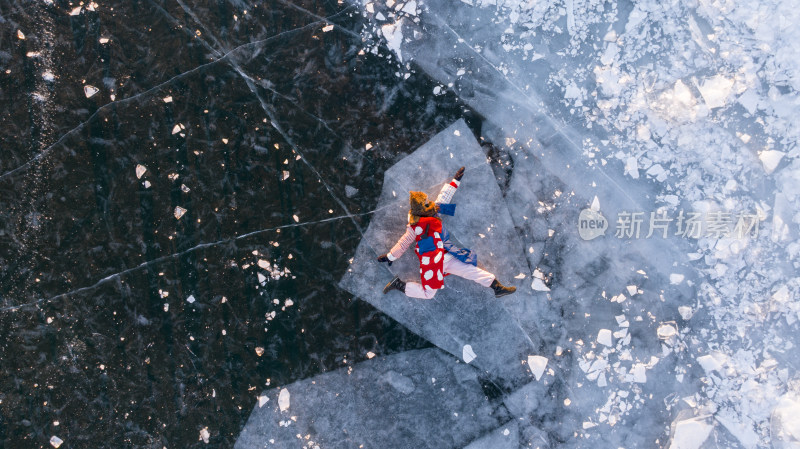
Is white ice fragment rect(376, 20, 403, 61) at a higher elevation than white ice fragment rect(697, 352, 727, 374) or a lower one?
higher

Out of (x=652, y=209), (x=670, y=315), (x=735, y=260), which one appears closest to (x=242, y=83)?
(x=652, y=209)

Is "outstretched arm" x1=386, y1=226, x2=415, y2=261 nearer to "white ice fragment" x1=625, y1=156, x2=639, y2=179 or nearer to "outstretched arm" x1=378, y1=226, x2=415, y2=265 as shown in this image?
"outstretched arm" x1=378, y1=226, x2=415, y2=265

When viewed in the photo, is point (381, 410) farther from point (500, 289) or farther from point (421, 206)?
point (421, 206)

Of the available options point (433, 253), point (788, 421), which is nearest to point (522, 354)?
point (433, 253)

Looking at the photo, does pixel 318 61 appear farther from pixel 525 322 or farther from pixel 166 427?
pixel 166 427

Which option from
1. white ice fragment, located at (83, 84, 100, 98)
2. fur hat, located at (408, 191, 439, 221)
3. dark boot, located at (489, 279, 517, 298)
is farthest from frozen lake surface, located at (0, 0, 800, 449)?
fur hat, located at (408, 191, 439, 221)

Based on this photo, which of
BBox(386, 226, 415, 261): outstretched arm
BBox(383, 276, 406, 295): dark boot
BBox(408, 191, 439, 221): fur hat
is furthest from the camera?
BBox(383, 276, 406, 295): dark boot

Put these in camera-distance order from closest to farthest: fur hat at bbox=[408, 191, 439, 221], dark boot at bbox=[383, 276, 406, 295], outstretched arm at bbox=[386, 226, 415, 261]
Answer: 1. fur hat at bbox=[408, 191, 439, 221]
2. outstretched arm at bbox=[386, 226, 415, 261]
3. dark boot at bbox=[383, 276, 406, 295]
